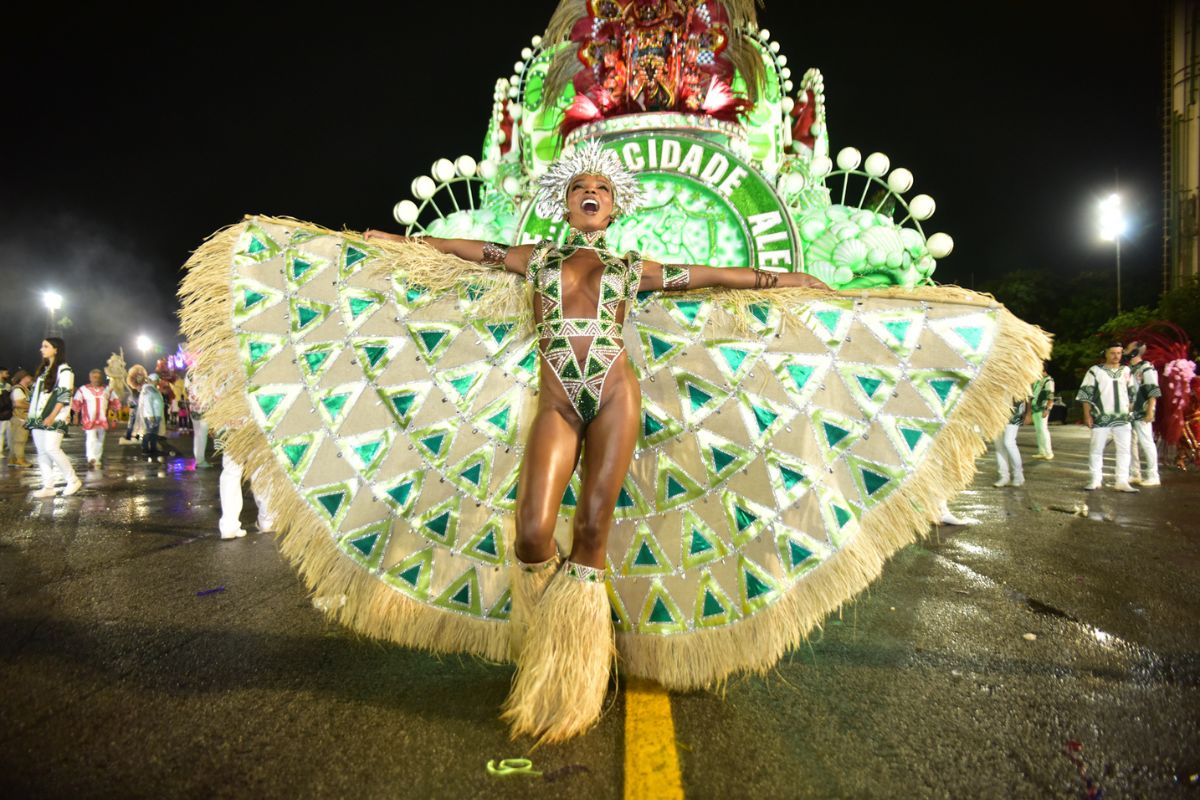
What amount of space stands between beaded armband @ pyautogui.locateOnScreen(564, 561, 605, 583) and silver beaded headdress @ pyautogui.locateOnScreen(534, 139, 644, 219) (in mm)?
1526

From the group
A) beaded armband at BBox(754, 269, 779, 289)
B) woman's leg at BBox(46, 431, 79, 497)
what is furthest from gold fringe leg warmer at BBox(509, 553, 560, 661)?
woman's leg at BBox(46, 431, 79, 497)

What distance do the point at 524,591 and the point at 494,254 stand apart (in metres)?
1.47

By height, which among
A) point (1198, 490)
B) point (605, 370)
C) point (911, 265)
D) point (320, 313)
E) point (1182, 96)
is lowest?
point (1198, 490)

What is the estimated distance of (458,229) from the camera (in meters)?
12.0

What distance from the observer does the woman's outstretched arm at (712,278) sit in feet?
9.20

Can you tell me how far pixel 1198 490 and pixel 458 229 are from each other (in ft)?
38.9

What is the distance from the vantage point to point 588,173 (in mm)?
2889

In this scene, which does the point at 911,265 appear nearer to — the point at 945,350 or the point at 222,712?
the point at 945,350

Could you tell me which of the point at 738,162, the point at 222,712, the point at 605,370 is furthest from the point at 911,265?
the point at 222,712

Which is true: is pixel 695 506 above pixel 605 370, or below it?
below

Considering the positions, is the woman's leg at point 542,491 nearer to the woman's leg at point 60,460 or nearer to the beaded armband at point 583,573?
the beaded armband at point 583,573

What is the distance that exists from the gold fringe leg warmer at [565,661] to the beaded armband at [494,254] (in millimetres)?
1389

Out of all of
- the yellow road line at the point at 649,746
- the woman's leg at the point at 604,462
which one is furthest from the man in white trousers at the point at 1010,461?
the woman's leg at the point at 604,462

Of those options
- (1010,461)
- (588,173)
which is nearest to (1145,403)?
(1010,461)
